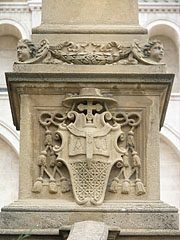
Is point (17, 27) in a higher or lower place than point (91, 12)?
higher

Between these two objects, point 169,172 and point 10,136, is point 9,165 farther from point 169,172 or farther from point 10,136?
point 169,172

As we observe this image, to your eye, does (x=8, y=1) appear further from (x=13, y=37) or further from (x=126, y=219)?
(x=126, y=219)

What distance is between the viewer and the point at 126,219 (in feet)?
22.4

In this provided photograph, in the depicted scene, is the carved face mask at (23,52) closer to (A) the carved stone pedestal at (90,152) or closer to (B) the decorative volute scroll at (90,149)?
(A) the carved stone pedestal at (90,152)

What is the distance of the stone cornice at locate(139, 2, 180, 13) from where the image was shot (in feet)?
89.0

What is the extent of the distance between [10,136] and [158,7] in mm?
5996

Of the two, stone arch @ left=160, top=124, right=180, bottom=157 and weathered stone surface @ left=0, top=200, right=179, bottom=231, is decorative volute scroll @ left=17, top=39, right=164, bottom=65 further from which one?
stone arch @ left=160, top=124, right=180, bottom=157

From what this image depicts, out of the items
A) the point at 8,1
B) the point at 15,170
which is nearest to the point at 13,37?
the point at 8,1

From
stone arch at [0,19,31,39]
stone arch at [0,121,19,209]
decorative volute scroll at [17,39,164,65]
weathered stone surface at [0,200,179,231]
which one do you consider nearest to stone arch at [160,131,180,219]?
stone arch at [0,121,19,209]

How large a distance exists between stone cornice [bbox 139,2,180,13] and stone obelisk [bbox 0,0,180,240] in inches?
775

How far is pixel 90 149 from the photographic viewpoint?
700cm

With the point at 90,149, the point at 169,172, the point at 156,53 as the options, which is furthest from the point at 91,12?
the point at 169,172

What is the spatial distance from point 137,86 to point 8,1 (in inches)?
884

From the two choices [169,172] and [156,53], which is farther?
[169,172]
